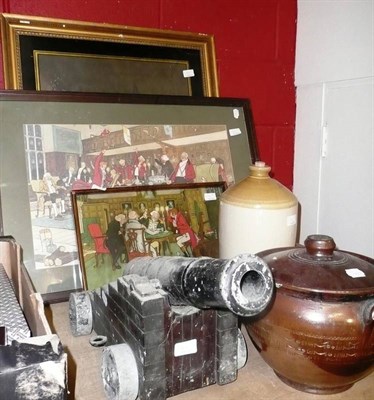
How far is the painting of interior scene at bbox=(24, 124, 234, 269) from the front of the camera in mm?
1215

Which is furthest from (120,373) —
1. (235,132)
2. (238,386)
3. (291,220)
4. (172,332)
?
(235,132)

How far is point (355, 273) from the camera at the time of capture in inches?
32.5

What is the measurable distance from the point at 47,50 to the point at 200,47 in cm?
53

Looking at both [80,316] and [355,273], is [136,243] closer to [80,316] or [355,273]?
[80,316]

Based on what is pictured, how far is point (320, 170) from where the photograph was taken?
1.66 meters

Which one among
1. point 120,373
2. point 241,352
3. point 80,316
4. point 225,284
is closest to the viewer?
point 225,284

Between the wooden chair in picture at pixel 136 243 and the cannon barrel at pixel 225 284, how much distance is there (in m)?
0.40

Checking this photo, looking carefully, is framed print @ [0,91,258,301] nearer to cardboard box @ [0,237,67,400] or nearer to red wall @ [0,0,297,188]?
red wall @ [0,0,297,188]

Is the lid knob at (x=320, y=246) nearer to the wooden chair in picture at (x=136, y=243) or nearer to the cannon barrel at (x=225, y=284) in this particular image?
the cannon barrel at (x=225, y=284)

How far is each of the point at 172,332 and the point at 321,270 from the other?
33 cm

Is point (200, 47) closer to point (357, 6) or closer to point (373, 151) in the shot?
point (357, 6)

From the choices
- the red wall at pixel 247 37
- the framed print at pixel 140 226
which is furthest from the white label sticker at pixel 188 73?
the framed print at pixel 140 226

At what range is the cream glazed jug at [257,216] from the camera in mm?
1174

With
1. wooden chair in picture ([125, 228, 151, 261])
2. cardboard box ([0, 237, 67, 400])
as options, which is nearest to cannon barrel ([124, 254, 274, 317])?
cardboard box ([0, 237, 67, 400])
